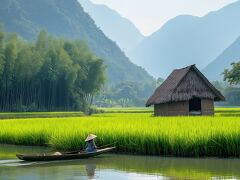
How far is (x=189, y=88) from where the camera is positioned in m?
34.0

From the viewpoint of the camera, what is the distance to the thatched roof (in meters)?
33.5

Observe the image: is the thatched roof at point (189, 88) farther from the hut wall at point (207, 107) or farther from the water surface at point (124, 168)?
the water surface at point (124, 168)


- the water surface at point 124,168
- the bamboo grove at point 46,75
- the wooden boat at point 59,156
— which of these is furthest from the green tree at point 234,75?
the wooden boat at point 59,156

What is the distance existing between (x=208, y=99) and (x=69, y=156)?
20620 mm

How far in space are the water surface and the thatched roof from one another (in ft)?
56.3

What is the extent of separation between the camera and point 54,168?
14422 millimetres

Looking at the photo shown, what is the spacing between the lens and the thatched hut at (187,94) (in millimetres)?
33625

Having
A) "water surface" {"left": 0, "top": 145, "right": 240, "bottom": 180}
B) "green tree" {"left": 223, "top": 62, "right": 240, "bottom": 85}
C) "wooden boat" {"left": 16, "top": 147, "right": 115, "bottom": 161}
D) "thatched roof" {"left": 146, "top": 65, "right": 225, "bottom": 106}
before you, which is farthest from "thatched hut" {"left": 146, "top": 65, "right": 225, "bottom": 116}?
"wooden boat" {"left": 16, "top": 147, "right": 115, "bottom": 161}

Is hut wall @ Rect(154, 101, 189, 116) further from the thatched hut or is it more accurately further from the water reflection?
the water reflection

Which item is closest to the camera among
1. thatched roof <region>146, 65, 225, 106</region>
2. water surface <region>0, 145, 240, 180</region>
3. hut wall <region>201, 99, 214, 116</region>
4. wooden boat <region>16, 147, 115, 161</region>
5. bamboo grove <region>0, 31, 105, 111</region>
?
water surface <region>0, 145, 240, 180</region>

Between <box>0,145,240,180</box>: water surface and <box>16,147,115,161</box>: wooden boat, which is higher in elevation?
<box>16,147,115,161</box>: wooden boat

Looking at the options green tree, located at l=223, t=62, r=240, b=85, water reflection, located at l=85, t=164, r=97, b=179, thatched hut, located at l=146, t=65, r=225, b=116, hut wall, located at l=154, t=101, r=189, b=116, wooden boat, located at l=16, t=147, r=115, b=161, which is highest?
green tree, located at l=223, t=62, r=240, b=85

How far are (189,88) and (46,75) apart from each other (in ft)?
91.8

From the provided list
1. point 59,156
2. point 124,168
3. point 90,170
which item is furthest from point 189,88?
point 90,170
